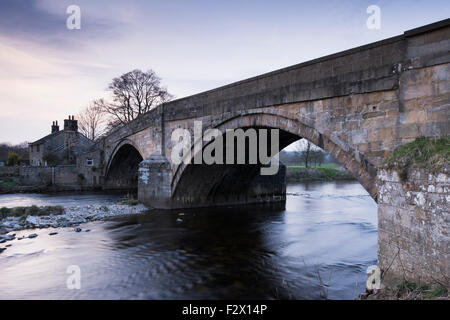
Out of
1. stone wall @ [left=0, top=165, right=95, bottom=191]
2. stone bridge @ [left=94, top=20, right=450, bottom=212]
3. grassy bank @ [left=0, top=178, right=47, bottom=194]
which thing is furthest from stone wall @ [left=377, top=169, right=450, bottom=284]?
stone wall @ [left=0, top=165, right=95, bottom=191]

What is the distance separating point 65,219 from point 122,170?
14.6m

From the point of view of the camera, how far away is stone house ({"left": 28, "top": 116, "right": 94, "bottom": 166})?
1160 inches

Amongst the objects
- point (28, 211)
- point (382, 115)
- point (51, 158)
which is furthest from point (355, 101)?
point (51, 158)

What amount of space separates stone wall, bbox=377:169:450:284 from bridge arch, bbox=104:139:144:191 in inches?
837

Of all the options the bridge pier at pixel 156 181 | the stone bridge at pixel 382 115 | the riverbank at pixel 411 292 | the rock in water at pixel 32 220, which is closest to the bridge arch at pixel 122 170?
the bridge pier at pixel 156 181

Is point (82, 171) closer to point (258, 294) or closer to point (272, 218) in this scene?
point (272, 218)

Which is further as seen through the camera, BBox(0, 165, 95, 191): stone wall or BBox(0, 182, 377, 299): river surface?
BBox(0, 165, 95, 191): stone wall

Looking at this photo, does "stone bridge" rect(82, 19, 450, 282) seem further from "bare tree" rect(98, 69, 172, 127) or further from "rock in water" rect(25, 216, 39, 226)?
"bare tree" rect(98, 69, 172, 127)

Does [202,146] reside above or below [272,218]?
above

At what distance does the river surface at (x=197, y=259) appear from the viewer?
640cm

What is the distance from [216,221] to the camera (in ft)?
42.7

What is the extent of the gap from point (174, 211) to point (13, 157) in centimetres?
2340

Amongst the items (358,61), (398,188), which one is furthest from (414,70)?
(398,188)

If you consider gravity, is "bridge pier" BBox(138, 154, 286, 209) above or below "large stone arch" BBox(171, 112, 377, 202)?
below
